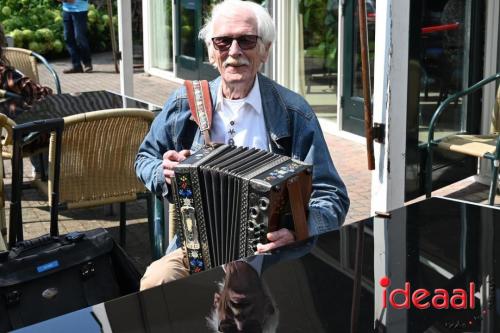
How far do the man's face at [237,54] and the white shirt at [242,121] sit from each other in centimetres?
7

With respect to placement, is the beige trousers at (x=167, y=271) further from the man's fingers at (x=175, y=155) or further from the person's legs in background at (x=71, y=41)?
the person's legs in background at (x=71, y=41)

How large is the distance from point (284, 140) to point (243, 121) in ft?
0.59

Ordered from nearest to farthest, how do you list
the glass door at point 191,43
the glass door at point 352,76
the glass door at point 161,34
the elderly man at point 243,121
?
the elderly man at point 243,121
the glass door at point 352,76
the glass door at point 191,43
the glass door at point 161,34

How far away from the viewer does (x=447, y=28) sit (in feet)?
19.0

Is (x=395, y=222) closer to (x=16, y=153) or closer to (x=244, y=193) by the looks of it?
(x=244, y=193)

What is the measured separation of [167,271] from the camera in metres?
2.74

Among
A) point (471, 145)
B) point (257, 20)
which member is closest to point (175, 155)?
point (257, 20)

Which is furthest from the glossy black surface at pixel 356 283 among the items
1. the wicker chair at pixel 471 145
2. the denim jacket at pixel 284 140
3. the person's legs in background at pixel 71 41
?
the person's legs in background at pixel 71 41

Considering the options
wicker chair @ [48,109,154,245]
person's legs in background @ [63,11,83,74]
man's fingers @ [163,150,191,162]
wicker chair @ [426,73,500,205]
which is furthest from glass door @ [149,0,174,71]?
man's fingers @ [163,150,191,162]

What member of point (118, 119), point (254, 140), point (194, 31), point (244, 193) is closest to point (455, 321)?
point (244, 193)

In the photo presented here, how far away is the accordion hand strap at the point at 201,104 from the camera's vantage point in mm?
2875

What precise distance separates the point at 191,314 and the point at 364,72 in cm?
200

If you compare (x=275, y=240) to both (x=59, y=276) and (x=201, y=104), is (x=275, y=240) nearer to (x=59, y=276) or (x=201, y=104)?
(x=201, y=104)

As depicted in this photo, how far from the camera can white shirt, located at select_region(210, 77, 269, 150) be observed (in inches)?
115
